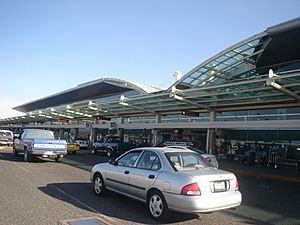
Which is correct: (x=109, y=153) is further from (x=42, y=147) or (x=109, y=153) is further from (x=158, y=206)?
(x=158, y=206)

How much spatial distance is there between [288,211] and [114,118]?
33.8m

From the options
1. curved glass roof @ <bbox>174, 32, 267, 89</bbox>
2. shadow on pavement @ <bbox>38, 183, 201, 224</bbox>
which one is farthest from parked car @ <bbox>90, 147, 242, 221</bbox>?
curved glass roof @ <bbox>174, 32, 267, 89</bbox>

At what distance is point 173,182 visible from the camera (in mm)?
5977

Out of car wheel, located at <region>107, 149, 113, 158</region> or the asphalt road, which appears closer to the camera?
the asphalt road

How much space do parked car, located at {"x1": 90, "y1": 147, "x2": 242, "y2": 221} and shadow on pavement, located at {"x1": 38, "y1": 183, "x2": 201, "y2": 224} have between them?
0.29 m

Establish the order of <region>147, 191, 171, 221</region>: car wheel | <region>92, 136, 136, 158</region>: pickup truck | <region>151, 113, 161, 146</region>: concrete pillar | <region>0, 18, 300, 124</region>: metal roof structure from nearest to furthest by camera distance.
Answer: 1. <region>147, 191, 171, 221</region>: car wheel
2. <region>0, 18, 300, 124</region>: metal roof structure
3. <region>92, 136, 136, 158</region>: pickup truck
4. <region>151, 113, 161, 146</region>: concrete pillar

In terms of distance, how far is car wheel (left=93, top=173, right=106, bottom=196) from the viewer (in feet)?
26.5

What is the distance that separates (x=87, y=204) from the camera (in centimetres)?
710

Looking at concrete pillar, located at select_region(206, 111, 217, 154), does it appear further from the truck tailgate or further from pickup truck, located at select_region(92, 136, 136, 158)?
the truck tailgate

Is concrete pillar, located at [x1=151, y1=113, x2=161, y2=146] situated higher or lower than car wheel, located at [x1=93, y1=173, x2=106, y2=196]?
higher

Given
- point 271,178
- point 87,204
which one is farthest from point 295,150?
point 87,204

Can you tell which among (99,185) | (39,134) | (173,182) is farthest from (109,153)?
(173,182)

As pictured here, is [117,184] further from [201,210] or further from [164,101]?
[164,101]

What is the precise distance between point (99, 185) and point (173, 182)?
292cm
